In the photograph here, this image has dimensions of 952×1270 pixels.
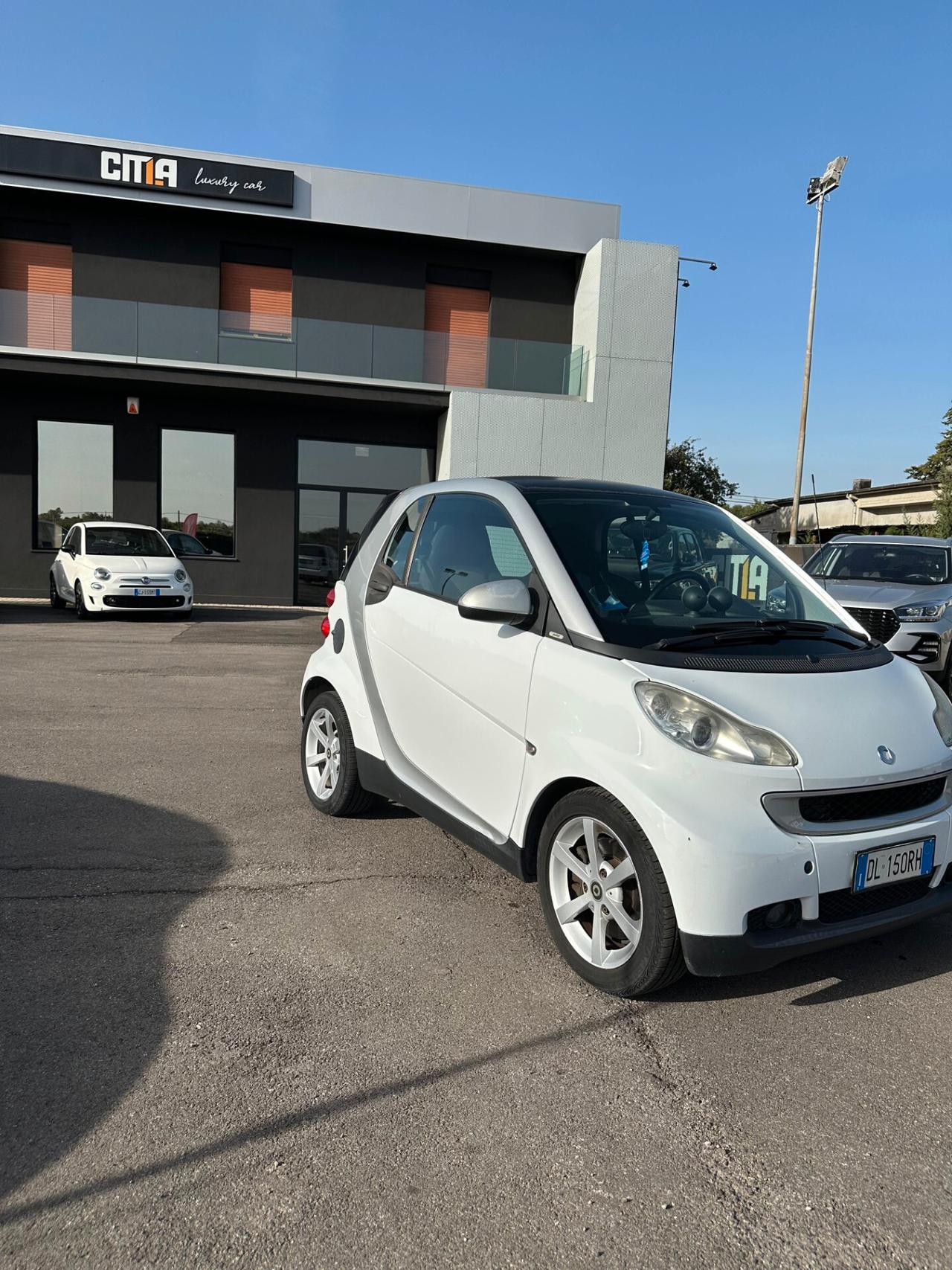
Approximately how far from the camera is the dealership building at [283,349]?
18.0 meters

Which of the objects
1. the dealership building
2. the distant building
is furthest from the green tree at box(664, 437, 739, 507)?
the dealership building

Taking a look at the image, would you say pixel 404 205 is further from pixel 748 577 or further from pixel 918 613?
pixel 748 577

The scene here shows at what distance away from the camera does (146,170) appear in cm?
1814

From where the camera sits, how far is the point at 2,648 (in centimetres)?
1077

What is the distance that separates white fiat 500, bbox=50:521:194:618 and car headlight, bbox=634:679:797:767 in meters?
12.8

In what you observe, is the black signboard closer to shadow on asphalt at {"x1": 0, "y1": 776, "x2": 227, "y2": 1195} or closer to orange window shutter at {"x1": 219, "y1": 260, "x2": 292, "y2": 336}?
orange window shutter at {"x1": 219, "y1": 260, "x2": 292, "y2": 336}

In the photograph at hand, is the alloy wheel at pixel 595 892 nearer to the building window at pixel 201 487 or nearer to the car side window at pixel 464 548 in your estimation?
the car side window at pixel 464 548

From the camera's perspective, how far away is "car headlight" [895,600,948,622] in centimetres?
889

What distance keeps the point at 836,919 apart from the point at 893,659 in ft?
3.74

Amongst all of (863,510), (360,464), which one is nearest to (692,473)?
(863,510)

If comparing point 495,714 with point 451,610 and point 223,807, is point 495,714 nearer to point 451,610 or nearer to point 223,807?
point 451,610

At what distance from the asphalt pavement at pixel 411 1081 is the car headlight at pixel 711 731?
0.87 meters

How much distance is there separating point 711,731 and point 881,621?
6888 millimetres

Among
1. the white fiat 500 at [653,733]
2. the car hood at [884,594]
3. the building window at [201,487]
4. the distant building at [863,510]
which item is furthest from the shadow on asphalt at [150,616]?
the distant building at [863,510]
